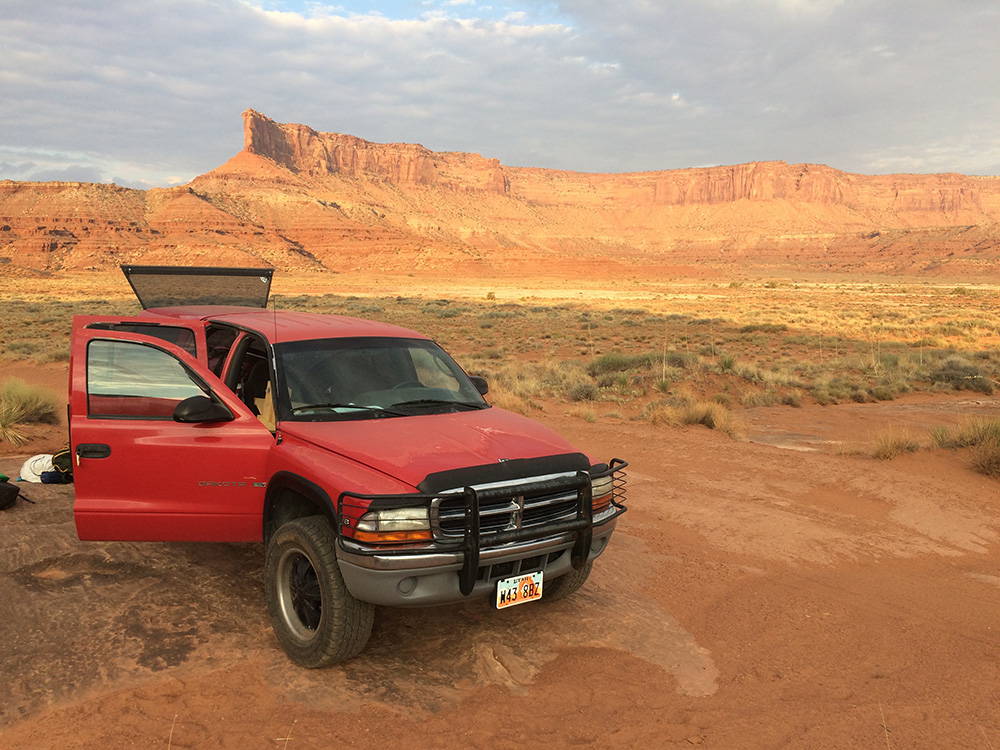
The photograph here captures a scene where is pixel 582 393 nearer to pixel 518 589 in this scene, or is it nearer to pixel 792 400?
pixel 792 400

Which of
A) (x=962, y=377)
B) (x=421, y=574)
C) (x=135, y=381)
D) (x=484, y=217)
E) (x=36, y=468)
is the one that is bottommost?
(x=36, y=468)

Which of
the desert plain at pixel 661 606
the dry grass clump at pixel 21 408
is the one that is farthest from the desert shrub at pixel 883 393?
the dry grass clump at pixel 21 408

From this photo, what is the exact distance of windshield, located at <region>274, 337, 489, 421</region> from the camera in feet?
14.1

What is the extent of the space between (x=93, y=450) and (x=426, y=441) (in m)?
1.99

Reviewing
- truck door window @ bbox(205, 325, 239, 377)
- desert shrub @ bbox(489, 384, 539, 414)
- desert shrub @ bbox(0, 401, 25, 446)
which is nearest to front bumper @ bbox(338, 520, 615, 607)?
truck door window @ bbox(205, 325, 239, 377)

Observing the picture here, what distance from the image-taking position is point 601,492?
4.13 m

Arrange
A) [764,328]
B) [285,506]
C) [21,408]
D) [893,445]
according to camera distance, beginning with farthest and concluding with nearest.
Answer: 1. [764,328]
2. [21,408]
3. [893,445]
4. [285,506]

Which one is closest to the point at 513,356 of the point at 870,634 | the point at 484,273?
the point at 870,634

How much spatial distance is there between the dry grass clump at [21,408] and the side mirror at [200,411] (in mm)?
6616

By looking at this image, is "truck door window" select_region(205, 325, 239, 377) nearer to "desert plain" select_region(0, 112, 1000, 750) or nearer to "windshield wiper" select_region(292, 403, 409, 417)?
"windshield wiper" select_region(292, 403, 409, 417)

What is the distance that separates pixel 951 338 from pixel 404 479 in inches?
1209

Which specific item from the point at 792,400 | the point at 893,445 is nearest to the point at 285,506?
the point at 893,445

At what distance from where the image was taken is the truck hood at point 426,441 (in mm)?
3600

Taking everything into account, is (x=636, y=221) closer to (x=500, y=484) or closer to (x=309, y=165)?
(x=309, y=165)
